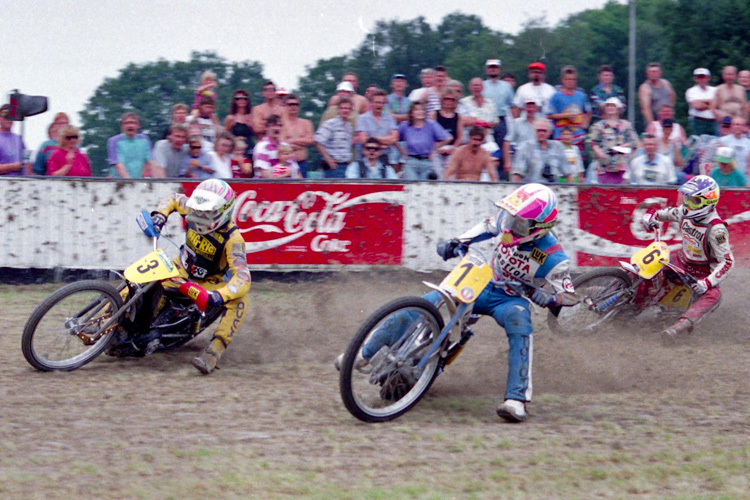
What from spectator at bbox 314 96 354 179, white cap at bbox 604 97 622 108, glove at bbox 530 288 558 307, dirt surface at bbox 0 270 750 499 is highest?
white cap at bbox 604 97 622 108

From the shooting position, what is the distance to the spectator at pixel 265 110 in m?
11.9

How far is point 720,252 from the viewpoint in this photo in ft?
28.8

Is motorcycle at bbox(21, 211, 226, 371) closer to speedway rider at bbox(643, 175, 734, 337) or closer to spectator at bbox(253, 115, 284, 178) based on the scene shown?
spectator at bbox(253, 115, 284, 178)

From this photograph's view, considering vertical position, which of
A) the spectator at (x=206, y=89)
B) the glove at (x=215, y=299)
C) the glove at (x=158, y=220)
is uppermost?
the spectator at (x=206, y=89)

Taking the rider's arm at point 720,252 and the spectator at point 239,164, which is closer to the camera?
the rider's arm at point 720,252

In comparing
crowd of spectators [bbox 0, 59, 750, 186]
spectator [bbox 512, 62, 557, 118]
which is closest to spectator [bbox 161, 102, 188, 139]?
crowd of spectators [bbox 0, 59, 750, 186]

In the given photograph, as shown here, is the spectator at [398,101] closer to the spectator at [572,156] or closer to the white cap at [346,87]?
the white cap at [346,87]

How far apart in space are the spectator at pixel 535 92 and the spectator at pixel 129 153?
4.97 m

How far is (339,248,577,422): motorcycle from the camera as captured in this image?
5719 mm

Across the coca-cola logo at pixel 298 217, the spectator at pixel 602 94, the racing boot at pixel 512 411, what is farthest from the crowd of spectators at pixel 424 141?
the racing boot at pixel 512 411

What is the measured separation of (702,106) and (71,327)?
9765mm

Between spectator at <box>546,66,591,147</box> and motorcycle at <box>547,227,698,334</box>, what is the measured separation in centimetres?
350

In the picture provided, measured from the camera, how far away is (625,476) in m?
4.83

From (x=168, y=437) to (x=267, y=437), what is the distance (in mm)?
579
